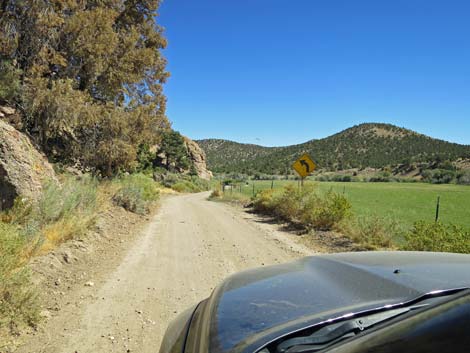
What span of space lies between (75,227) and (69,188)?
2.42 meters

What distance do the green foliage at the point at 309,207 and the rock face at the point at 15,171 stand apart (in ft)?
30.0

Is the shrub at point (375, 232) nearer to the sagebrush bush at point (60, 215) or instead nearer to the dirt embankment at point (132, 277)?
the dirt embankment at point (132, 277)

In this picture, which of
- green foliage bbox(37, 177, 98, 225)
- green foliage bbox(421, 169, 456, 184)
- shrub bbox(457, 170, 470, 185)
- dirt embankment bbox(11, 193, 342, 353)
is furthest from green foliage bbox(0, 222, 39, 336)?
green foliage bbox(421, 169, 456, 184)

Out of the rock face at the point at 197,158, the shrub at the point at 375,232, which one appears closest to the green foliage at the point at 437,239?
the shrub at the point at 375,232

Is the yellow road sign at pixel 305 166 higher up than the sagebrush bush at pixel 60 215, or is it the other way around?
the yellow road sign at pixel 305 166

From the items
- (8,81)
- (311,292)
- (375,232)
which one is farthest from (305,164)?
(311,292)

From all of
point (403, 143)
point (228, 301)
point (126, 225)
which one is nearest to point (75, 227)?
point (126, 225)

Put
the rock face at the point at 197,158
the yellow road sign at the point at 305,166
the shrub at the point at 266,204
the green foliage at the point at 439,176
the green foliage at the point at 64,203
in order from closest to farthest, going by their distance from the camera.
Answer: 1. the green foliage at the point at 64,203
2. the yellow road sign at the point at 305,166
3. the shrub at the point at 266,204
4. the green foliage at the point at 439,176
5. the rock face at the point at 197,158

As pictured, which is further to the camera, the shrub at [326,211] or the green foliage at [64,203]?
the shrub at [326,211]

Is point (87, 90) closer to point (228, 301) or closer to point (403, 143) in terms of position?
point (228, 301)

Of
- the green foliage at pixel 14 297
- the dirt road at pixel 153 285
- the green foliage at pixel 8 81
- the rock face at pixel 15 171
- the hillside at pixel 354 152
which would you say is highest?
the hillside at pixel 354 152

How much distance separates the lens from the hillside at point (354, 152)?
102 metres

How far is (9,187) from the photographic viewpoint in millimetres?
8250

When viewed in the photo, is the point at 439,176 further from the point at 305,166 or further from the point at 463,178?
the point at 305,166
